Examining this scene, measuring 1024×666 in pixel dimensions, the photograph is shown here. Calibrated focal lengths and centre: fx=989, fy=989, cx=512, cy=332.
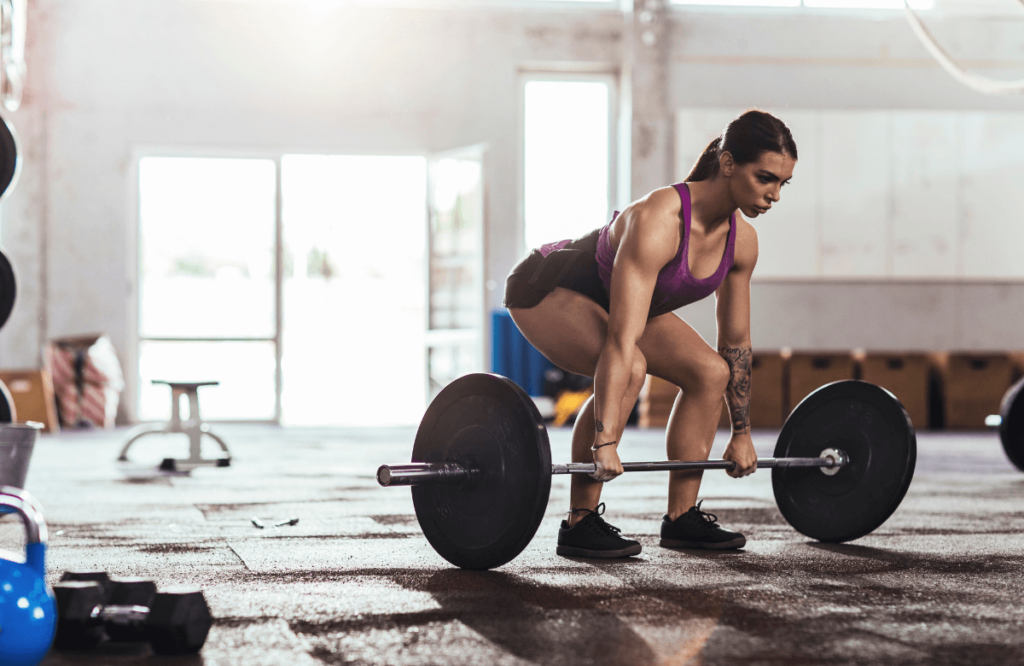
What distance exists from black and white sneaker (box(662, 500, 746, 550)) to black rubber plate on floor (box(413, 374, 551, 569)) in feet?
1.76

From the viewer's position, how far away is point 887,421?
2.48 meters

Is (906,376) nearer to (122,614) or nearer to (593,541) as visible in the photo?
(593,541)

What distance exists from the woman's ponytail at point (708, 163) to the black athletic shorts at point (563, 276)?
293 mm

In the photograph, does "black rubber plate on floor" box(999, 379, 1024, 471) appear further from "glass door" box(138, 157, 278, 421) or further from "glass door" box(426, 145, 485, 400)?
"glass door" box(138, 157, 278, 421)

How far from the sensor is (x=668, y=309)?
235cm

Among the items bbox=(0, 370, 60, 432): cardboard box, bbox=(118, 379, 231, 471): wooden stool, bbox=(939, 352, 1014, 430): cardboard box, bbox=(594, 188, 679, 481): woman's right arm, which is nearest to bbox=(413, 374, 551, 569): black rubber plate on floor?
bbox=(594, 188, 679, 481): woman's right arm

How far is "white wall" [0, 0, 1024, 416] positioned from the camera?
26.3ft

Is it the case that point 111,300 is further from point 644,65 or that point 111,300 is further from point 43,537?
point 43,537

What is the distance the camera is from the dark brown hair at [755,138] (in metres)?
2.08

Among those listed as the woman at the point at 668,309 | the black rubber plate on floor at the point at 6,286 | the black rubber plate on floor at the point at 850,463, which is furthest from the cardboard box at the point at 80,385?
the black rubber plate on floor at the point at 850,463

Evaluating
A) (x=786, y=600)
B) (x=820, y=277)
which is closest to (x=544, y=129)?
(x=820, y=277)

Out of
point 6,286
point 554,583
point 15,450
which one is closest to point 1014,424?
point 554,583

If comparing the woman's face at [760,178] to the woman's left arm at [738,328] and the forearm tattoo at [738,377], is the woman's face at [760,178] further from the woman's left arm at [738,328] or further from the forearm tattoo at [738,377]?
the forearm tattoo at [738,377]

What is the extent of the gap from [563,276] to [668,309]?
0.26 m
